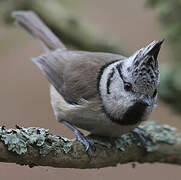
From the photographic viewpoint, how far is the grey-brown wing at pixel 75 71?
3.20 meters

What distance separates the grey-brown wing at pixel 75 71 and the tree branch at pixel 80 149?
0.44m

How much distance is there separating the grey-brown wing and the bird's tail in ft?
1.24

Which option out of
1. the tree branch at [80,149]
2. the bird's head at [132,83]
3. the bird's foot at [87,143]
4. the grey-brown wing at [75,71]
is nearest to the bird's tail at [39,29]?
the grey-brown wing at [75,71]

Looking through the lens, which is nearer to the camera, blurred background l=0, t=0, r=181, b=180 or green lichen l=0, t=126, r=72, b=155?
green lichen l=0, t=126, r=72, b=155

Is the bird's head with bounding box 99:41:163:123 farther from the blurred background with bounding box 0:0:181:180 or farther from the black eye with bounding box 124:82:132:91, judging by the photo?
the blurred background with bounding box 0:0:181:180

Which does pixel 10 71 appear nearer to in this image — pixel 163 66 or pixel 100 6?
pixel 100 6

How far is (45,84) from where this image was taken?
588 centimetres

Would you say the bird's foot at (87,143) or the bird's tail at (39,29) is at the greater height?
the bird's tail at (39,29)

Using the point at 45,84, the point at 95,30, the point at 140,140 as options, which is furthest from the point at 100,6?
the point at 140,140

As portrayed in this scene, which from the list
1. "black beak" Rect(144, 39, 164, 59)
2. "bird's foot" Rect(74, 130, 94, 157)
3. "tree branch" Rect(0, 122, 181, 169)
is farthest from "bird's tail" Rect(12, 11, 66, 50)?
"black beak" Rect(144, 39, 164, 59)

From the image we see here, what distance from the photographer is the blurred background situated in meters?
3.77

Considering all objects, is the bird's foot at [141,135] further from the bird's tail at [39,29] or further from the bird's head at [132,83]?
the bird's tail at [39,29]

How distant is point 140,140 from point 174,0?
1.39 meters

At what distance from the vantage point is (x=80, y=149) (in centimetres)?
258
